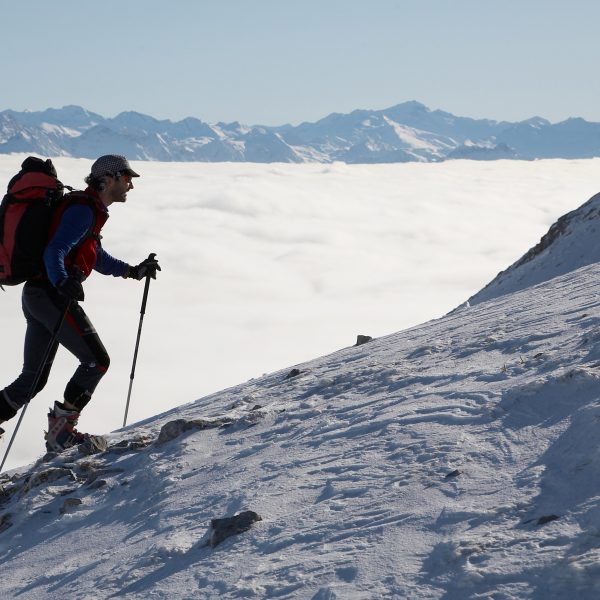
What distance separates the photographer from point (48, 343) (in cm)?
662

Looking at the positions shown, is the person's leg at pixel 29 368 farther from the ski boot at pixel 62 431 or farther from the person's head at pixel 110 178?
the person's head at pixel 110 178

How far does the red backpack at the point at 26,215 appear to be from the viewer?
609 centimetres

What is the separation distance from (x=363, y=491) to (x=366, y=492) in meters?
0.02

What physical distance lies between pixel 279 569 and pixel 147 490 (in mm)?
1937

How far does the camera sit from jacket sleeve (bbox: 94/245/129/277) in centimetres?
714

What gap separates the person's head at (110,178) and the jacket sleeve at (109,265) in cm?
73

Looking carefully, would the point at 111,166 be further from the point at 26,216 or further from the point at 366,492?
the point at 366,492

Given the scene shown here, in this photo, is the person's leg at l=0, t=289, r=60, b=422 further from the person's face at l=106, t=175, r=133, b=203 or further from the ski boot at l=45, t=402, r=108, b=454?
the person's face at l=106, t=175, r=133, b=203

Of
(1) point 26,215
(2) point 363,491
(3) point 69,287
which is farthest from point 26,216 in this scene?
(2) point 363,491

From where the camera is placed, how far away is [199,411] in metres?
7.72

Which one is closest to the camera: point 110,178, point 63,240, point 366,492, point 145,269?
point 366,492

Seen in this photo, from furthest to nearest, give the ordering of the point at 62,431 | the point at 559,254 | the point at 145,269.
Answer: the point at 559,254, the point at 145,269, the point at 62,431

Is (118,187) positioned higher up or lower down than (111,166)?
lower down

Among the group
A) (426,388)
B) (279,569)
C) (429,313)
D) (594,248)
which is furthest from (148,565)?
(429,313)
